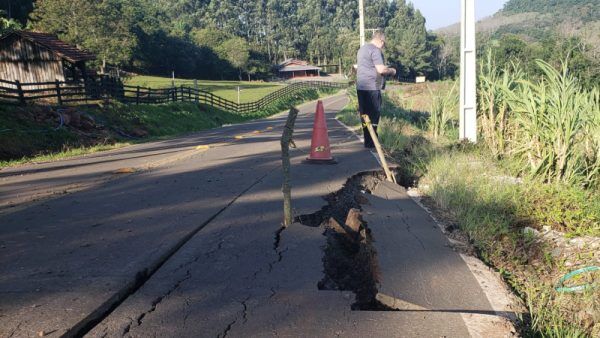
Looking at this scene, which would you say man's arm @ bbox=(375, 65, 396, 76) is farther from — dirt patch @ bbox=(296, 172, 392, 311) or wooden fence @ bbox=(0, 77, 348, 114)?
wooden fence @ bbox=(0, 77, 348, 114)

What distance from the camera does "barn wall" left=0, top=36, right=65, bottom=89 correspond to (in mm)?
25766

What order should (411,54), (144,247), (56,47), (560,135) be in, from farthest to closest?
(411,54) → (56,47) → (560,135) → (144,247)

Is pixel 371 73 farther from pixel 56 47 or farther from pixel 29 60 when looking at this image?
pixel 29 60

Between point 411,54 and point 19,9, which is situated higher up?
point 19,9

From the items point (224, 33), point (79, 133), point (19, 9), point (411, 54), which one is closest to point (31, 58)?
point (79, 133)

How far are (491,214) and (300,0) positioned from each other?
175168 millimetres

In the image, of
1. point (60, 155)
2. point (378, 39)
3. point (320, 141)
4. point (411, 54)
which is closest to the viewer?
point (320, 141)

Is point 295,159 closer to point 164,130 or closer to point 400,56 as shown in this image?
point 164,130

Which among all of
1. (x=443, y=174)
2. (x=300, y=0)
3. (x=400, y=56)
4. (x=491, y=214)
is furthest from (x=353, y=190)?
(x=300, y=0)

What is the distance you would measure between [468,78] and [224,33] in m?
91.2

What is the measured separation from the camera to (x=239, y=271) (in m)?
3.32

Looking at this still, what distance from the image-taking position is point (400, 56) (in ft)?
324

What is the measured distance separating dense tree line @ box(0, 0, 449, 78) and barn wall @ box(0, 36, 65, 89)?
13.3 m

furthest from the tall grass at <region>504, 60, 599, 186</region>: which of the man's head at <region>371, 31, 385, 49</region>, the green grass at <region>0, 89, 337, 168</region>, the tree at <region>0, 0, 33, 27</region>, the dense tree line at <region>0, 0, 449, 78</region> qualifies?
the tree at <region>0, 0, 33, 27</region>
